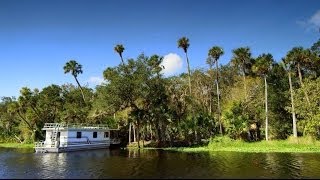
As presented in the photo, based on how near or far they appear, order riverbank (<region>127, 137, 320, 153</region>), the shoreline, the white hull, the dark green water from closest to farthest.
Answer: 1. the dark green water
2. the shoreline
3. riverbank (<region>127, 137, 320, 153</region>)
4. the white hull

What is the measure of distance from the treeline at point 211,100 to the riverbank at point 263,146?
84.9 inches

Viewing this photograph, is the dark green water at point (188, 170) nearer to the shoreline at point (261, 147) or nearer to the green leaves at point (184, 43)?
the shoreline at point (261, 147)

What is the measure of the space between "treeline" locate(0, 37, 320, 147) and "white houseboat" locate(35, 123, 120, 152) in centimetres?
359

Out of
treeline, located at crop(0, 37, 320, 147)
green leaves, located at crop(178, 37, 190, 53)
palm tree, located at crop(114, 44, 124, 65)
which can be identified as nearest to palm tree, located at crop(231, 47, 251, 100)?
treeline, located at crop(0, 37, 320, 147)

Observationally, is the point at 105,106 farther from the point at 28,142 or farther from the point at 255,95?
the point at 28,142

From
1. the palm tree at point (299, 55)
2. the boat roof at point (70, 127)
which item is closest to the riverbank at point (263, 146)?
the palm tree at point (299, 55)

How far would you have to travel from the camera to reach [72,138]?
60.2 metres

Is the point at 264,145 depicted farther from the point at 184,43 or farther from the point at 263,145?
the point at 184,43

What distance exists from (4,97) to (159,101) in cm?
5724

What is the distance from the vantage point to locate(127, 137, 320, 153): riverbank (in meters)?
49.1

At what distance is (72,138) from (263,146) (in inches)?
1195

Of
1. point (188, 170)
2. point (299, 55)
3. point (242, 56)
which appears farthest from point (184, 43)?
point (188, 170)

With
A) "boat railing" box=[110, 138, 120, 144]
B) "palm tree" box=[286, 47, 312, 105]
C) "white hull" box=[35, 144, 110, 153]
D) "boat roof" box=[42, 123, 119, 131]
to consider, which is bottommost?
"white hull" box=[35, 144, 110, 153]

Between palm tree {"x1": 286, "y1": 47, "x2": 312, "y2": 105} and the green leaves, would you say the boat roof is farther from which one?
palm tree {"x1": 286, "y1": 47, "x2": 312, "y2": 105}
